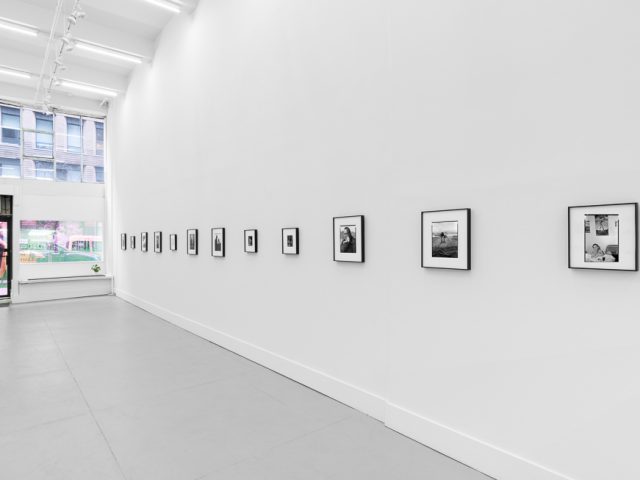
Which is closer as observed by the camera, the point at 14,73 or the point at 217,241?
the point at 217,241

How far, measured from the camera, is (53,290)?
40.5 feet

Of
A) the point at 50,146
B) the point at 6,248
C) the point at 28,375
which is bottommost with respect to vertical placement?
the point at 28,375

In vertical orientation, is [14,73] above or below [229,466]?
above

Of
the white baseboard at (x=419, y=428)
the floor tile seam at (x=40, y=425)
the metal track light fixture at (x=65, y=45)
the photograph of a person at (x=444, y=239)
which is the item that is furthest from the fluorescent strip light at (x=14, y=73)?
the photograph of a person at (x=444, y=239)

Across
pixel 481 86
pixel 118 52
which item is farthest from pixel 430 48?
pixel 118 52

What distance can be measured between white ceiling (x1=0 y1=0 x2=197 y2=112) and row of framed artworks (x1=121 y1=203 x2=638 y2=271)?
629 cm

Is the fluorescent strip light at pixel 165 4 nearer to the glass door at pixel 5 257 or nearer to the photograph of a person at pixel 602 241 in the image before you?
the photograph of a person at pixel 602 241

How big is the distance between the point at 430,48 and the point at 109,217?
1325 centimetres

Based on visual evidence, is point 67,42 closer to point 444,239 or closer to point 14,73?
point 14,73

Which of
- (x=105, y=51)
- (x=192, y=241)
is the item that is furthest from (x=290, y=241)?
(x=105, y=51)

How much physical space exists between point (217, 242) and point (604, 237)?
18.4ft

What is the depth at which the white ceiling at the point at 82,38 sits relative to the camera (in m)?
8.31

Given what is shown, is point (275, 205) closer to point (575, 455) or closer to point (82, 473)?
point (82, 473)

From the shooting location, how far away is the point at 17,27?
8461mm
